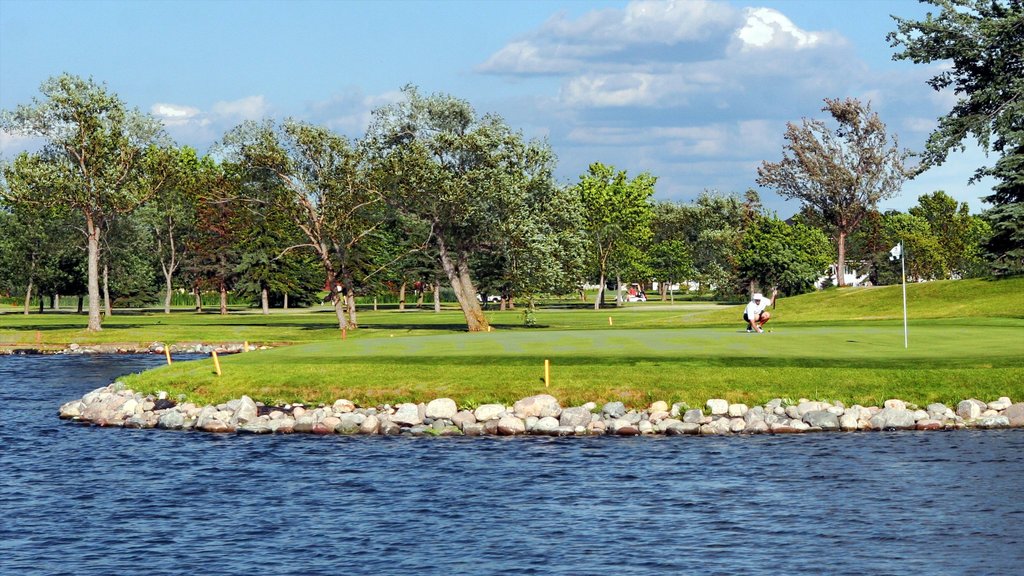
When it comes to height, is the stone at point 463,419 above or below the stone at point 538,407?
below

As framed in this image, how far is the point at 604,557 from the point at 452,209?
5253 centimetres

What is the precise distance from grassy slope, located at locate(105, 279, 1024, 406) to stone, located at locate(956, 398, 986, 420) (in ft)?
2.53

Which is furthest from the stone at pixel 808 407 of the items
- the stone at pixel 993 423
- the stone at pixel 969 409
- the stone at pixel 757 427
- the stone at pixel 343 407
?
the stone at pixel 343 407

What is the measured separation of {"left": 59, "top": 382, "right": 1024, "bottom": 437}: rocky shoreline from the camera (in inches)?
1382

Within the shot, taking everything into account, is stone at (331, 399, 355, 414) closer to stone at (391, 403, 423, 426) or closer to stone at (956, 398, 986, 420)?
stone at (391, 403, 423, 426)

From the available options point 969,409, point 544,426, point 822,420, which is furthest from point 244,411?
point 969,409

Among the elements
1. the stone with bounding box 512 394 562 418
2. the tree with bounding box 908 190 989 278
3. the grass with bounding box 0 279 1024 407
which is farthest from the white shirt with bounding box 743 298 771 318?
the tree with bounding box 908 190 989 278

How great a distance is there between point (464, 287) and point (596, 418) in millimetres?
40561

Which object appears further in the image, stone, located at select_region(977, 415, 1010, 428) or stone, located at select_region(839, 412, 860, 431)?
stone, located at select_region(839, 412, 860, 431)

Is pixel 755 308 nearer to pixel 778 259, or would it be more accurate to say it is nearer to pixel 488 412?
pixel 488 412

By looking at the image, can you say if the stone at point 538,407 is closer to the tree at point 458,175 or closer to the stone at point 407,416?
the stone at point 407,416

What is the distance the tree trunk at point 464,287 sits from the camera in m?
74.8

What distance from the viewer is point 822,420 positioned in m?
35.1

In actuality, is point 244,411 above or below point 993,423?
above
